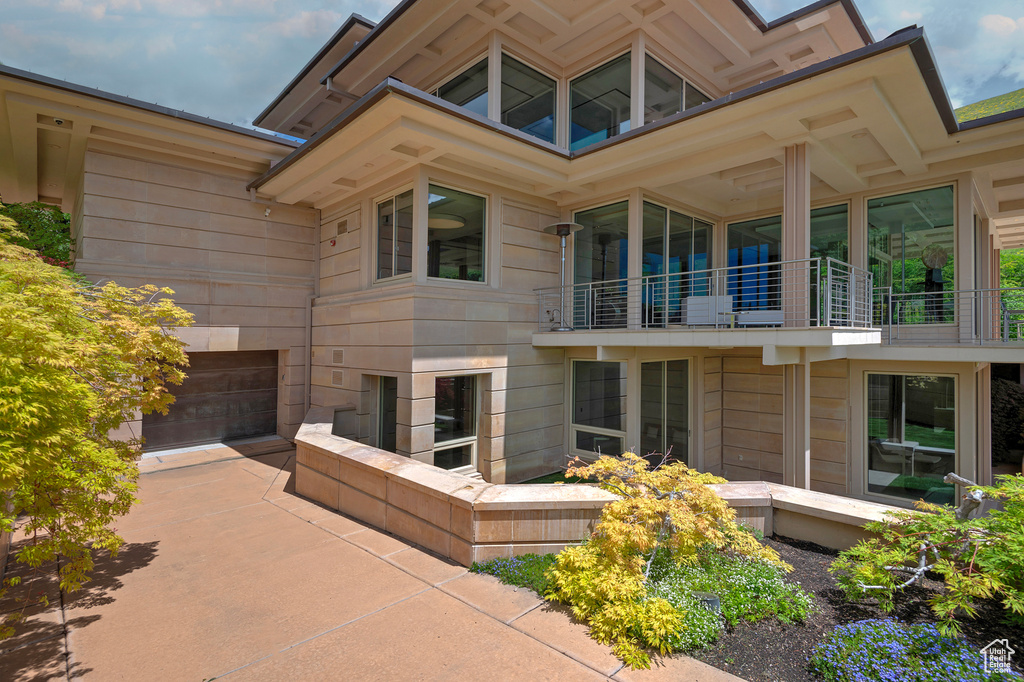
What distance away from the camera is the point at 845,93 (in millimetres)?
6090

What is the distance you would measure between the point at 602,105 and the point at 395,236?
5094 mm

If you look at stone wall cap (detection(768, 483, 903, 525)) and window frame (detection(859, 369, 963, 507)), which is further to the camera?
window frame (detection(859, 369, 963, 507))

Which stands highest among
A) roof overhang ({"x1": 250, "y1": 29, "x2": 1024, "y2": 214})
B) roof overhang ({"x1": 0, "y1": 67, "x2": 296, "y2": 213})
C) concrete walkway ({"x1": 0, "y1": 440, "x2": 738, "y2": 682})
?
roof overhang ({"x1": 0, "y1": 67, "x2": 296, "y2": 213})

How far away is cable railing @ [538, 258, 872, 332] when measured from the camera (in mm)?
8055

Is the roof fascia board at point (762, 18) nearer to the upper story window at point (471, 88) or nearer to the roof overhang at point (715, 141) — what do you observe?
the upper story window at point (471, 88)

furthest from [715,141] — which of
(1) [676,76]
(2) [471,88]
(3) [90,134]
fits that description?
(3) [90,134]

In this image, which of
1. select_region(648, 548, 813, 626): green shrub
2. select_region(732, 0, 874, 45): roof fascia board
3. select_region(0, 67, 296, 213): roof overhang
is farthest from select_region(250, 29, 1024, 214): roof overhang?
select_region(648, 548, 813, 626): green shrub

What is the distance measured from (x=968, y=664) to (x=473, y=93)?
10.4m

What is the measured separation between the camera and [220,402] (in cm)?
1070

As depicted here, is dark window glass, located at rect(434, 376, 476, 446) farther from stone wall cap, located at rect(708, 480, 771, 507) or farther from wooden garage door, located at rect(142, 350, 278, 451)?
wooden garage door, located at rect(142, 350, 278, 451)

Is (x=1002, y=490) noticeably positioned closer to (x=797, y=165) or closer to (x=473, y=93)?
(x=797, y=165)

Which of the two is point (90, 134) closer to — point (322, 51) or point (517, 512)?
point (322, 51)

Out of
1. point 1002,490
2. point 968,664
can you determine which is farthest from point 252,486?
point 1002,490

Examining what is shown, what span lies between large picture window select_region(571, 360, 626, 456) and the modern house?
0.20 feet
